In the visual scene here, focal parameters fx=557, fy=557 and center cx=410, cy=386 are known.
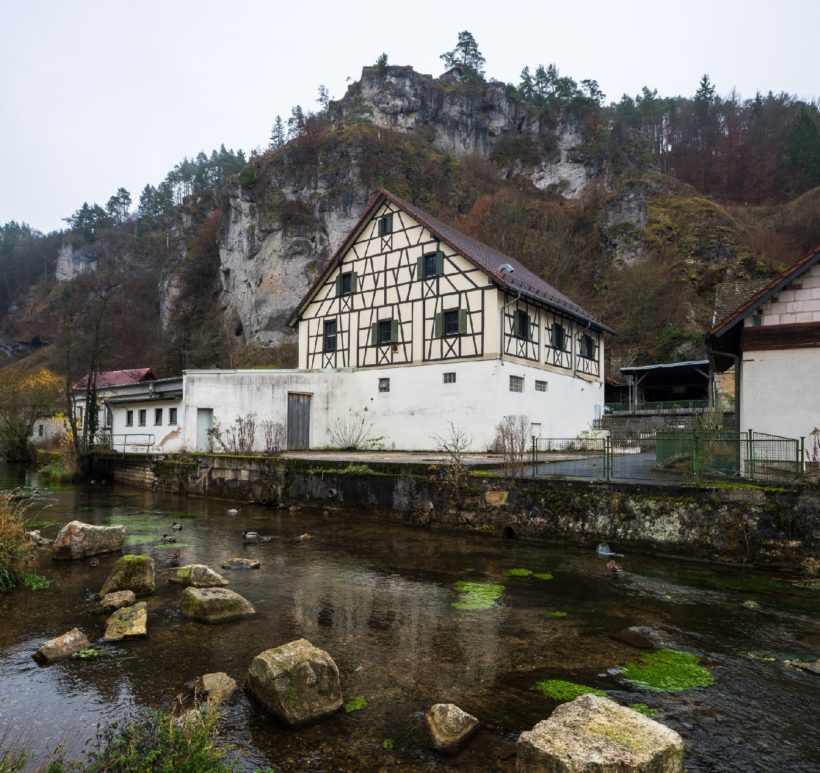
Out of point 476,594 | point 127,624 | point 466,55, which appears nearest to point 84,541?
point 127,624

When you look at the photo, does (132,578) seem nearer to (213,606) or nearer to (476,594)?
(213,606)

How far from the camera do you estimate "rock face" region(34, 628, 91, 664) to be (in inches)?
221

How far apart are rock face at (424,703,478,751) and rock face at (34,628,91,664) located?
392 cm

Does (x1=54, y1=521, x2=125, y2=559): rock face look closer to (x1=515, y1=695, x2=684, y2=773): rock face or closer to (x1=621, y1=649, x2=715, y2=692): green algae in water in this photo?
(x1=621, y1=649, x2=715, y2=692): green algae in water

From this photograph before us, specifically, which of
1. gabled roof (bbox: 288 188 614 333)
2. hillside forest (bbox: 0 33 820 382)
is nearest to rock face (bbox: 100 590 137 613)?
gabled roof (bbox: 288 188 614 333)

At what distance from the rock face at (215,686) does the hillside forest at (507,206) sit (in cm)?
2923

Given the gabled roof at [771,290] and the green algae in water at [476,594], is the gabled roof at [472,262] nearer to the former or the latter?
the gabled roof at [771,290]

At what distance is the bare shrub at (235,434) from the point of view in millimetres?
23531

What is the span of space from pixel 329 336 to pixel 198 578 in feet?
68.9

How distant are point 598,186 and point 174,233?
185ft

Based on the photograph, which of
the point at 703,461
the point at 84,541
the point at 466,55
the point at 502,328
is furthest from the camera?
the point at 466,55

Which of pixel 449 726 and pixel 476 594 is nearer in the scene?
pixel 449 726

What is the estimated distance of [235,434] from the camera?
935 inches

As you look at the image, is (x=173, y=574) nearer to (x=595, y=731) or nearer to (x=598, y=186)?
(x=595, y=731)
